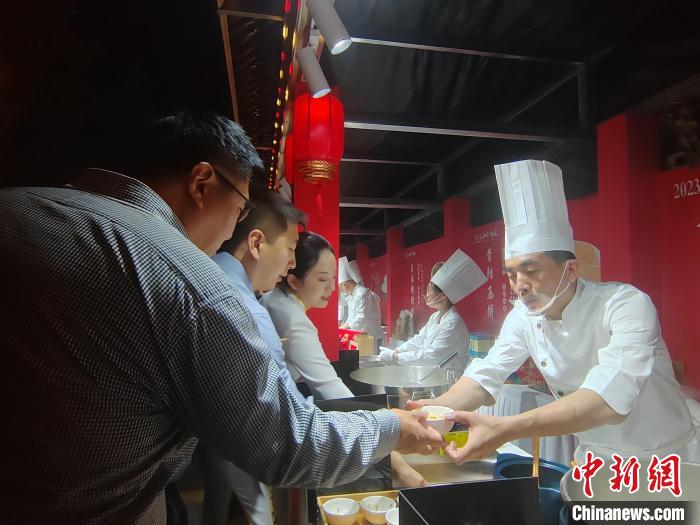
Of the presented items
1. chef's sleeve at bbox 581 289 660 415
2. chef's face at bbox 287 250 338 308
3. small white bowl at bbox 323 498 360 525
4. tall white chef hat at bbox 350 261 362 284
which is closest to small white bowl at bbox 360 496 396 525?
small white bowl at bbox 323 498 360 525

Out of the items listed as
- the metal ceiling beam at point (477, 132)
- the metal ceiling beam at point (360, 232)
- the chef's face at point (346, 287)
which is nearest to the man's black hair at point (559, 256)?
the metal ceiling beam at point (477, 132)

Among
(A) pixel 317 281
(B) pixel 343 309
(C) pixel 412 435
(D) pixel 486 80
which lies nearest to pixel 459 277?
(A) pixel 317 281

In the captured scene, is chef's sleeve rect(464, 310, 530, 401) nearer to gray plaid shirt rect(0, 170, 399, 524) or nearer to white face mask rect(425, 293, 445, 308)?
white face mask rect(425, 293, 445, 308)

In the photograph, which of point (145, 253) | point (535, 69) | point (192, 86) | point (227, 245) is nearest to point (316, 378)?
point (227, 245)

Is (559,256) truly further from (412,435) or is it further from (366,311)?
(366,311)

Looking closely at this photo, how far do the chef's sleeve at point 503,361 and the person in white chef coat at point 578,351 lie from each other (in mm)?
127

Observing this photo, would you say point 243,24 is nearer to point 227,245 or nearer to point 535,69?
point 227,245

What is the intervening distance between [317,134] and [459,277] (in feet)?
3.02

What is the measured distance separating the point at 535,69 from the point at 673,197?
1.38 meters

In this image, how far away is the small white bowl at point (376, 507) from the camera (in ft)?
3.27

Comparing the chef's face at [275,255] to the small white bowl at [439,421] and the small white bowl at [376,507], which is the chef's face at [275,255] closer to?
the small white bowl at [439,421]

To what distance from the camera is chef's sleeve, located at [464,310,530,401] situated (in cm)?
159

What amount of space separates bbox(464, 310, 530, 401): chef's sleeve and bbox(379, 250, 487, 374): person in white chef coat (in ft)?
0.92

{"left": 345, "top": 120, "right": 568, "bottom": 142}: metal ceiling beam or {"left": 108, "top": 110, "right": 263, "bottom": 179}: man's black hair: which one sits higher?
{"left": 345, "top": 120, "right": 568, "bottom": 142}: metal ceiling beam
